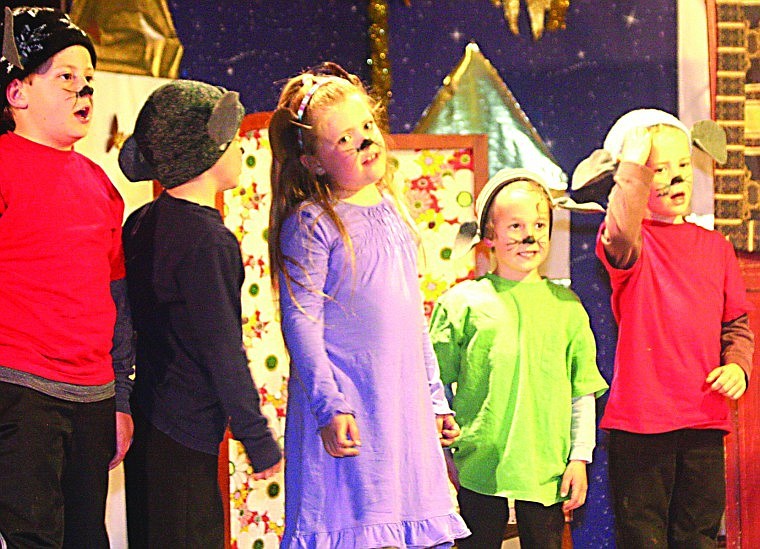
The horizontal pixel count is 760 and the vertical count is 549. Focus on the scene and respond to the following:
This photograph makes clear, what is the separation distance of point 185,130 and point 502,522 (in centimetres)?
107

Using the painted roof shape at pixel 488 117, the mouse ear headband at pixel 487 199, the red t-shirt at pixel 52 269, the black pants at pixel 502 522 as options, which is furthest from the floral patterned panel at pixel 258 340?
the red t-shirt at pixel 52 269

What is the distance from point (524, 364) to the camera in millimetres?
2457

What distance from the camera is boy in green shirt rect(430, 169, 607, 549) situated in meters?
2.42

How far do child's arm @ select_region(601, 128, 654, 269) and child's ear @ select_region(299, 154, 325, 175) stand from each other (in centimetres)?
75

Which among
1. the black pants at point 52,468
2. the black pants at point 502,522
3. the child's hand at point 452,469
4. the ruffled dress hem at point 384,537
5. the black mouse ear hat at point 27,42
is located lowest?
the black pants at point 502,522

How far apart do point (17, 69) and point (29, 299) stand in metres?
0.43

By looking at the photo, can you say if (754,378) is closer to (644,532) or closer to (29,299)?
(644,532)

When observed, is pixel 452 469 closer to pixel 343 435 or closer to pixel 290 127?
pixel 343 435

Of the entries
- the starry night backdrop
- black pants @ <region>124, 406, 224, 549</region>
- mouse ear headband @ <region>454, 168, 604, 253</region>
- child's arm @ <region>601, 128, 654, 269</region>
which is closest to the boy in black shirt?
black pants @ <region>124, 406, 224, 549</region>

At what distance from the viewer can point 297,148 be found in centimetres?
225

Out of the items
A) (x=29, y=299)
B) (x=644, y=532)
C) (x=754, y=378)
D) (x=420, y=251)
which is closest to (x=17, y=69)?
(x=29, y=299)

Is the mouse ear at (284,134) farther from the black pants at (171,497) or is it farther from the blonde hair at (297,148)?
the black pants at (171,497)

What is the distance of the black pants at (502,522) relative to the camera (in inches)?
95.0

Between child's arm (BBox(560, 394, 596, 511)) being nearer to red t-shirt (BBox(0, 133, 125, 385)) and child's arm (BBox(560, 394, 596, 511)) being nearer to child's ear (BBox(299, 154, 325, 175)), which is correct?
child's ear (BBox(299, 154, 325, 175))
